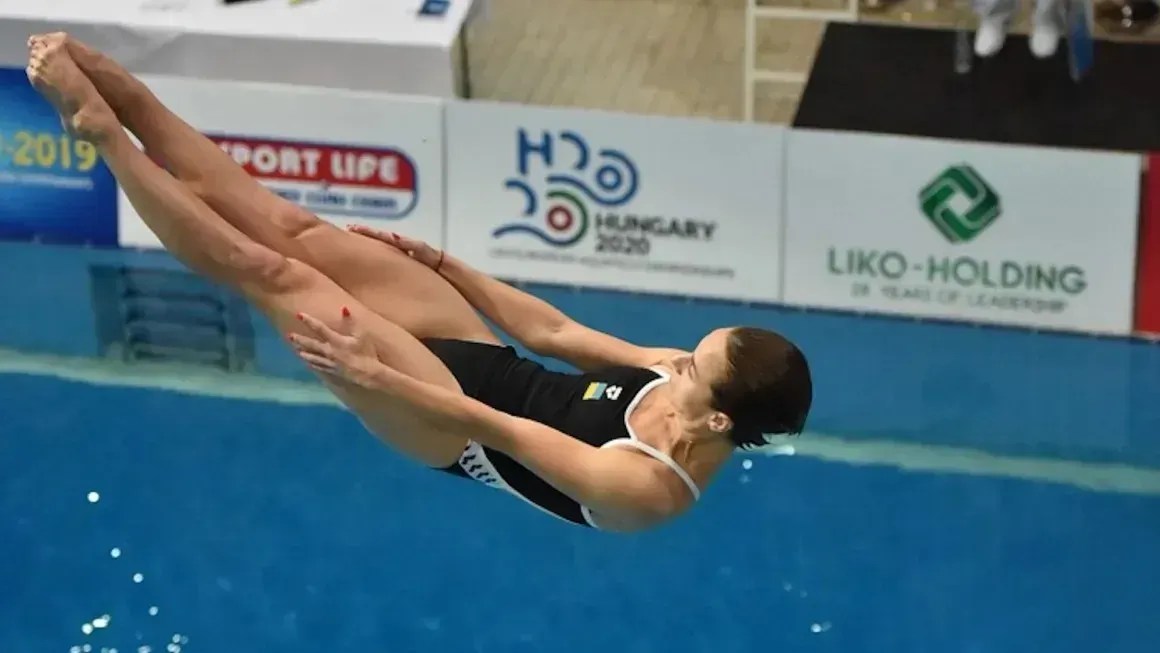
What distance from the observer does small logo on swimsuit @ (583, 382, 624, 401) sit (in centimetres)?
359

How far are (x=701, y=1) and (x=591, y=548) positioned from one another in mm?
4113

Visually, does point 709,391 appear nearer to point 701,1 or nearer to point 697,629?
point 697,629

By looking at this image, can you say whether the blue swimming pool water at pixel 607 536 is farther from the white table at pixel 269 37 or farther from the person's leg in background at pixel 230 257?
the person's leg in background at pixel 230 257

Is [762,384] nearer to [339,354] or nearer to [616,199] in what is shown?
[339,354]

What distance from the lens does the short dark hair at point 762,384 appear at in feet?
10.6

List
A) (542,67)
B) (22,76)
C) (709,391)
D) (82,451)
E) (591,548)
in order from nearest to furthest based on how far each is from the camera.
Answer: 1. (709,391)
2. (591,548)
3. (82,451)
4. (22,76)
5. (542,67)

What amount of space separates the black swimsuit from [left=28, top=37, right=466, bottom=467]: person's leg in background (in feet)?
0.43

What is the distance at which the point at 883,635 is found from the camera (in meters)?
5.01

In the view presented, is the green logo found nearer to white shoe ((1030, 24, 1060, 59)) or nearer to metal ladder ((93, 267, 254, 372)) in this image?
white shoe ((1030, 24, 1060, 59))

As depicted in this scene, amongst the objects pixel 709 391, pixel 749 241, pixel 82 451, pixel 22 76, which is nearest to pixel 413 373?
pixel 709 391

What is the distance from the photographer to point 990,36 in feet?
22.4

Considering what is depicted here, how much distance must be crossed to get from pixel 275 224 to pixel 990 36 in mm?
3940

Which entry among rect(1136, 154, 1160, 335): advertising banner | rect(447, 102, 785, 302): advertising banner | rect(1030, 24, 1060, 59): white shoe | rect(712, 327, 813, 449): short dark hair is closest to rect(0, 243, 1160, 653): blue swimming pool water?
rect(1136, 154, 1160, 335): advertising banner

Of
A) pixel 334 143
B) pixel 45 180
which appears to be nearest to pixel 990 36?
pixel 334 143
